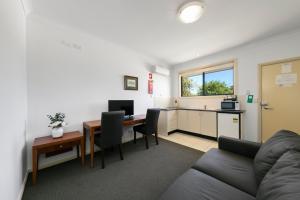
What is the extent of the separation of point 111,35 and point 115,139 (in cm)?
220

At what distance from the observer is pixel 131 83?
347 cm

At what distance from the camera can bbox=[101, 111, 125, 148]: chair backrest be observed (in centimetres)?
213

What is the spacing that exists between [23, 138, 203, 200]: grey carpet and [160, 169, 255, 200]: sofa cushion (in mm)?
656

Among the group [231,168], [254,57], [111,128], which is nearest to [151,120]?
[111,128]

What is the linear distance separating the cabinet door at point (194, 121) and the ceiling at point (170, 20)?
194cm

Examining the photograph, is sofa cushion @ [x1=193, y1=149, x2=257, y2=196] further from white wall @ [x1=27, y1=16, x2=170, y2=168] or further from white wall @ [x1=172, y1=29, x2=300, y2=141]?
white wall @ [x1=27, y1=16, x2=170, y2=168]

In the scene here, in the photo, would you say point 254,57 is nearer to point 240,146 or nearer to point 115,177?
point 240,146

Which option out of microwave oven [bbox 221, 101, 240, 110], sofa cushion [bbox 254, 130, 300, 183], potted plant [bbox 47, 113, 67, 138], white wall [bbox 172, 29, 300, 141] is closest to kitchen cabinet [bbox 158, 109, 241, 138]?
microwave oven [bbox 221, 101, 240, 110]

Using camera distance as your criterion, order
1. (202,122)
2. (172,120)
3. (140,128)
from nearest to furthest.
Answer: (140,128), (202,122), (172,120)

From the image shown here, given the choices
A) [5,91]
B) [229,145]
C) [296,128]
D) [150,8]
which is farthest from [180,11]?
[296,128]

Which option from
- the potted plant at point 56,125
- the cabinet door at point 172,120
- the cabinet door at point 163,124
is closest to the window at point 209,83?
the cabinet door at point 172,120

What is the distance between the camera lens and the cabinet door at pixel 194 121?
3723mm

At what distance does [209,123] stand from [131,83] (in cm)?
250

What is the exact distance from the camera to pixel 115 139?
90.1 inches
